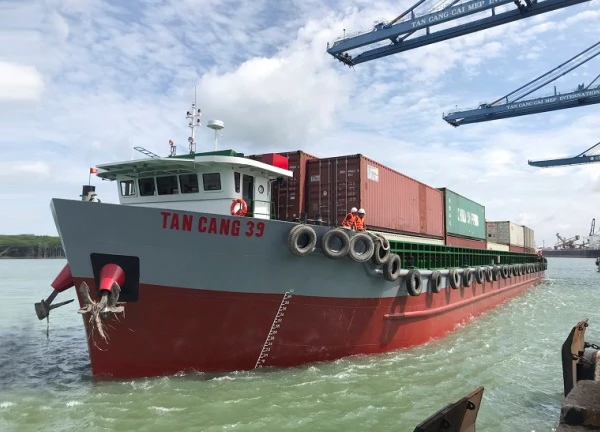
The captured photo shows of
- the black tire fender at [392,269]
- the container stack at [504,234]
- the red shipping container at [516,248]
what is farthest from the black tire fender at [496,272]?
the black tire fender at [392,269]

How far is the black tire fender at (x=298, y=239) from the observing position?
26.3 ft

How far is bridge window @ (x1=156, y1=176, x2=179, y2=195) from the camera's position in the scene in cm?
967

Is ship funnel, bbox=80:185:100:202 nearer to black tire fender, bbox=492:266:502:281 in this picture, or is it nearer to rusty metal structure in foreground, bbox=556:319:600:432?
rusty metal structure in foreground, bbox=556:319:600:432

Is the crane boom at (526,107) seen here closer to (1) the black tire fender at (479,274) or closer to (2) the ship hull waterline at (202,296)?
(1) the black tire fender at (479,274)

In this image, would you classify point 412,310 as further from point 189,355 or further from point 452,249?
point 189,355

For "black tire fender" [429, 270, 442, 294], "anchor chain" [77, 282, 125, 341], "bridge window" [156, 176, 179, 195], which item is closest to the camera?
"anchor chain" [77, 282, 125, 341]

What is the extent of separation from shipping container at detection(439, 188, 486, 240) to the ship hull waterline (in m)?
10.8

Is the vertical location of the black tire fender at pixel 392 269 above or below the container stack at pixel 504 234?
below

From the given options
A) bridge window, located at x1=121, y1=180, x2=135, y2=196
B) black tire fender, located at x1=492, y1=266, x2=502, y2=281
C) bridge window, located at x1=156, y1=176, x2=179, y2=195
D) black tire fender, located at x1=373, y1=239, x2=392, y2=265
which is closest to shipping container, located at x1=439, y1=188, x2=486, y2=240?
black tire fender, located at x1=492, y1=266, x2=502, y2=281

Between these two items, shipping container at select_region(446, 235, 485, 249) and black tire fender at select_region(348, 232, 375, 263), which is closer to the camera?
black tire fender at select_region(348, 232, 375, 263)

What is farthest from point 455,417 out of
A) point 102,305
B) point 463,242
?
point 463,242

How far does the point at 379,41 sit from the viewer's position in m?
21.6

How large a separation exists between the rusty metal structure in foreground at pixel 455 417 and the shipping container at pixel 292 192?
782 centimetres

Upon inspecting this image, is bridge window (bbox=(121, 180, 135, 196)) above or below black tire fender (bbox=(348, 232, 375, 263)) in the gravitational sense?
above
